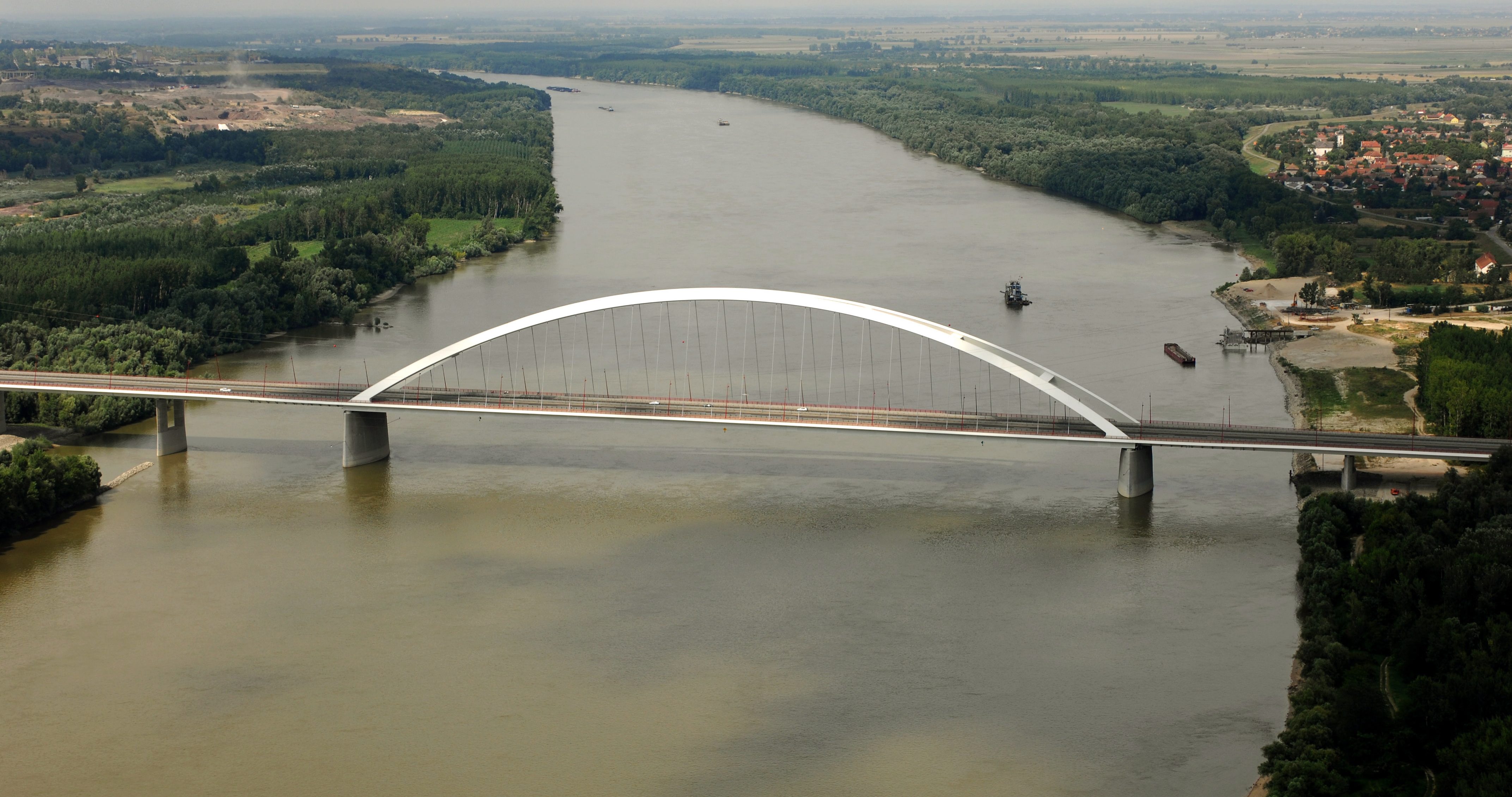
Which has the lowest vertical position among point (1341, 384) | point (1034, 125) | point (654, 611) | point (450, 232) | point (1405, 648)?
point (654, 611)

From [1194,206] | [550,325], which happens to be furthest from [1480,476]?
[1194,206]

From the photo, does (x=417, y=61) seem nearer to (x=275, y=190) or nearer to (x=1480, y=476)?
(x=275, y=190)

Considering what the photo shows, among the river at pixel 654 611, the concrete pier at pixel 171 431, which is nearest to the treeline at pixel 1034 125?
the river at pixel 654 611

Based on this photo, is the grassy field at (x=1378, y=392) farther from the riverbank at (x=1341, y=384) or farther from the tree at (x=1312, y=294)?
the tree at (x=1312, y=294)

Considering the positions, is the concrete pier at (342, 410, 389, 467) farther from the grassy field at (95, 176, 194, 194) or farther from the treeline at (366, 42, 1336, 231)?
the grassy field at (95, 176, 194, 194)

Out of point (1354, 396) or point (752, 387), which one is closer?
point (752, 387)

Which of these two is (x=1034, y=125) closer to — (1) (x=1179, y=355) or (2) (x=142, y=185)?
(2) (x=142, y=185)

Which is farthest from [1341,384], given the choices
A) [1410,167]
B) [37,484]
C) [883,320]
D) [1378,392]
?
[1410,167]

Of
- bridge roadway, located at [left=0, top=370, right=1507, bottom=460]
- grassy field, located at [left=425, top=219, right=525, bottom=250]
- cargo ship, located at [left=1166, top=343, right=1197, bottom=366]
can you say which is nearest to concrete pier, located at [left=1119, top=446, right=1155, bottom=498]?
bridge roadway, located at [left=0, top=370, right=1507, bottom=460]

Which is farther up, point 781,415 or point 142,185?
point 142,185
